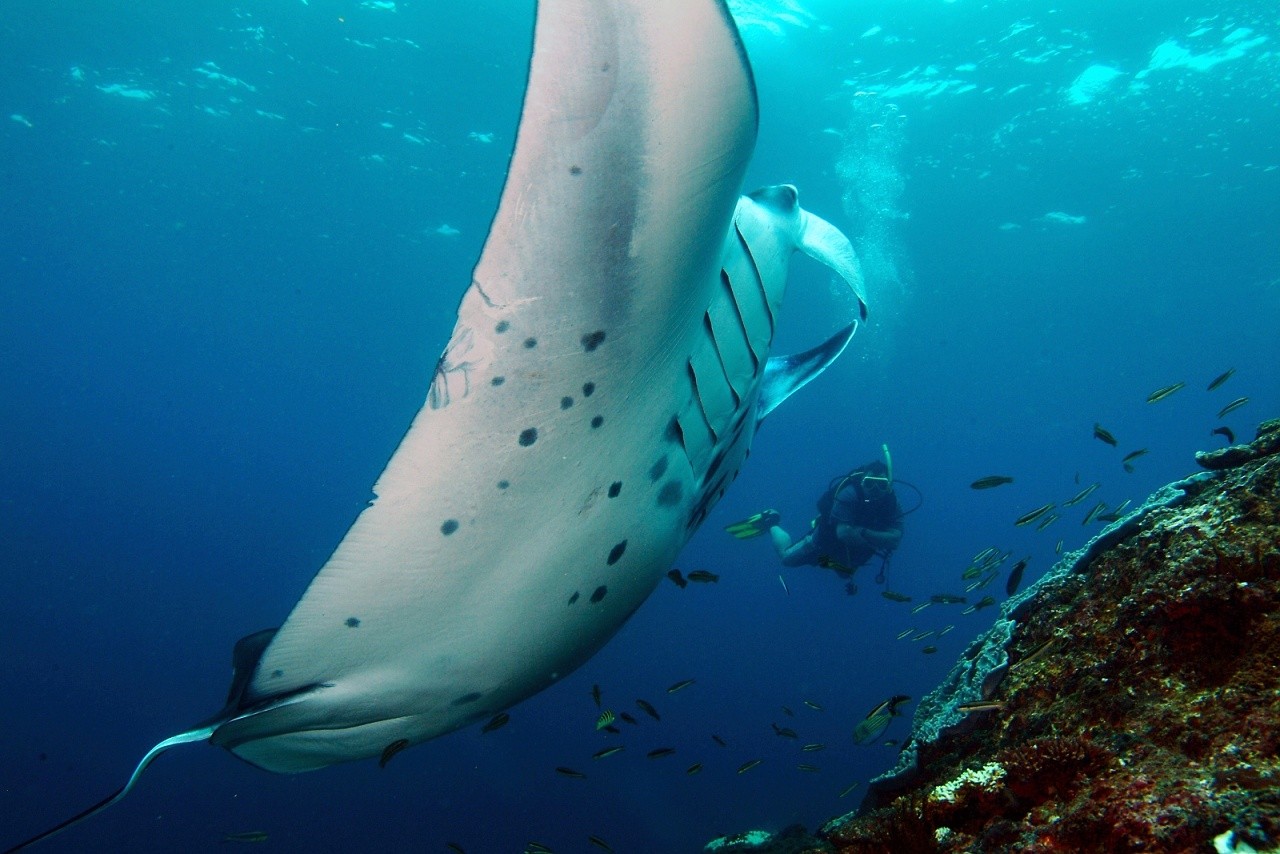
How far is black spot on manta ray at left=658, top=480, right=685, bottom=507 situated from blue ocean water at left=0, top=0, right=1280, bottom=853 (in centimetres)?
582

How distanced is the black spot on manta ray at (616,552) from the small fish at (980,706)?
1.08 metres

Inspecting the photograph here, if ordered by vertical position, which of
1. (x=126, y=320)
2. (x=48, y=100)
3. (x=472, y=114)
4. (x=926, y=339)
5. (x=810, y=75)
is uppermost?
(x=48, y=100)

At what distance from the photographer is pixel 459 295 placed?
57.1 ft

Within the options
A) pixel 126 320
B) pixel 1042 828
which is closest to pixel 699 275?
pixel 1042 828

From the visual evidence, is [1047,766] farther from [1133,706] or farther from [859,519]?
[859,519]

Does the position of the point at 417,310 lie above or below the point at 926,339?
above

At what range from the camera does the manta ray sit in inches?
47.6

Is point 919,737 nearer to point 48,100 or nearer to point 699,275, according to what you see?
point 699,275

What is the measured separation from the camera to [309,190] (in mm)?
23062

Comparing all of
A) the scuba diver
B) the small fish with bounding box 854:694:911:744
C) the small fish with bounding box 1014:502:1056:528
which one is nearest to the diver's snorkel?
the scuba diver

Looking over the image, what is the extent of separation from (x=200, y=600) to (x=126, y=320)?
18399 mm

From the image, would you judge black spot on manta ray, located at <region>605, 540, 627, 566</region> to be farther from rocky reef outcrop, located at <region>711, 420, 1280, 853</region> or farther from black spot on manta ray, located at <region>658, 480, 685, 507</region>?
rocky reef outcrop, located at <region>711, 420, 1280, 853</region>

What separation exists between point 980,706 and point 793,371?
54.8 inches

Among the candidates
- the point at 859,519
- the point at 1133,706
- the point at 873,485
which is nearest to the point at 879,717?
the point at 1133,706
